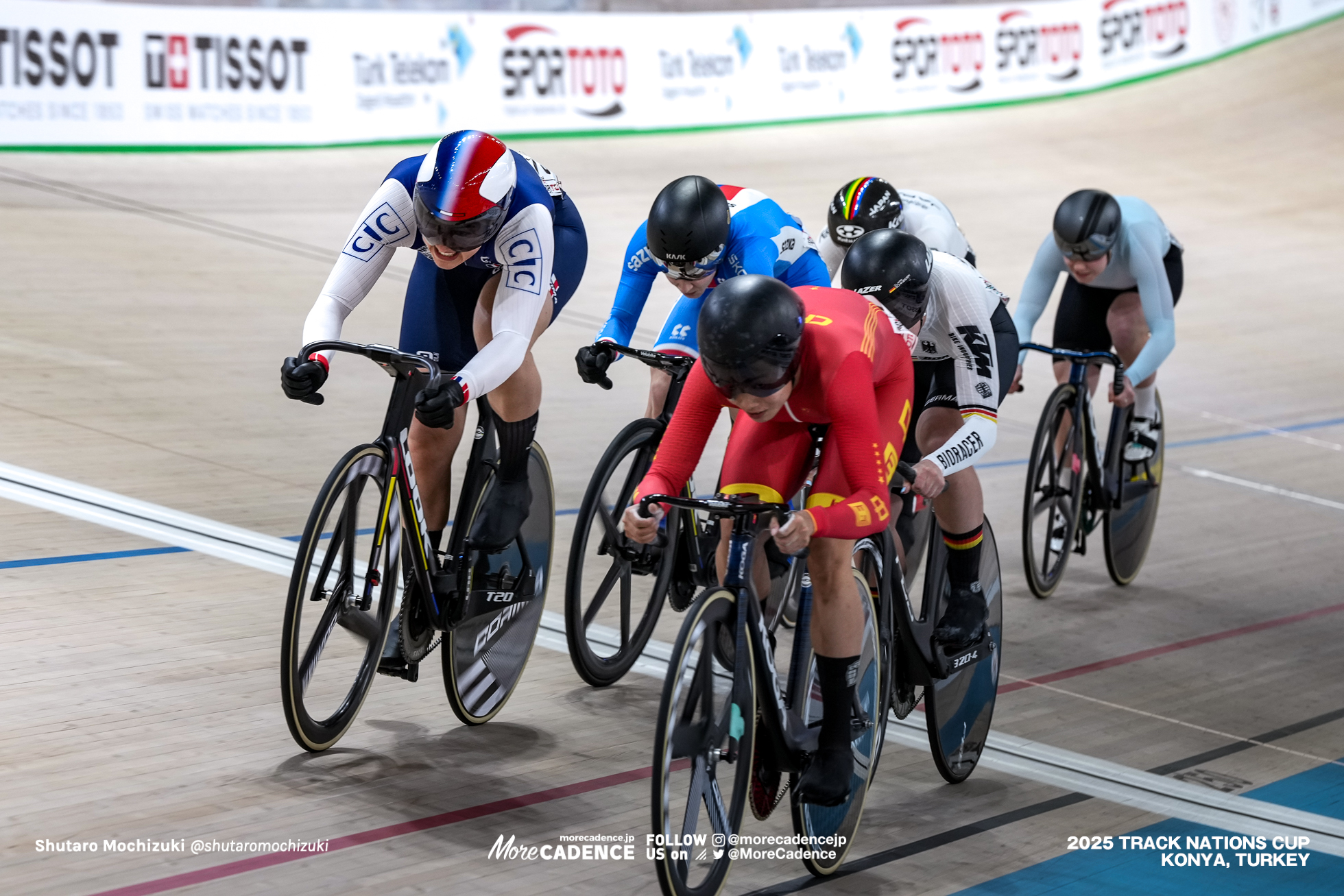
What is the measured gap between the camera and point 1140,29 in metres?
18.6

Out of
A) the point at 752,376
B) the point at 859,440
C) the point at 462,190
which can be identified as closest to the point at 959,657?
the point at 859,440

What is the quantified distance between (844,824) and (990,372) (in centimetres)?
118

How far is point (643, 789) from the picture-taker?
10.3 feet

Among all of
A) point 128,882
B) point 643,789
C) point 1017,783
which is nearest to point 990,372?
point 1017,783

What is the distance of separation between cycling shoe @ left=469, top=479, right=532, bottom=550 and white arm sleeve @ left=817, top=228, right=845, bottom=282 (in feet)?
4.69

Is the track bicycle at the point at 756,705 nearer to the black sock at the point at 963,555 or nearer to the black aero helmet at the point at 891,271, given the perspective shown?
the black sock at the point at 963,555

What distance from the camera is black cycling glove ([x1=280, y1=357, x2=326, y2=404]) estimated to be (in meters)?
2.88

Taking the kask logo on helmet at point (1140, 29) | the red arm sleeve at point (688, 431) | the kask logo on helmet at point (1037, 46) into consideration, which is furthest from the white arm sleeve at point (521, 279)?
the kask logo on helmet at point (1140, 29)

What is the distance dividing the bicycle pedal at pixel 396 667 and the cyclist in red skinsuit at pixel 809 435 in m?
0.88

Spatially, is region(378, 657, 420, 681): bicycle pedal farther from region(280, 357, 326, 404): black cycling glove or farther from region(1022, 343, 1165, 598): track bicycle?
region(1022, 343, 1165, 598): track bicycle

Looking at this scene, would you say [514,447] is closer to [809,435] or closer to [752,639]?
[809,435]

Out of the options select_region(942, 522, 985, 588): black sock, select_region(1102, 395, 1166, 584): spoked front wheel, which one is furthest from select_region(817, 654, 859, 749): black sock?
select_region(1102, 395, 1166, 584): spoked front wheel

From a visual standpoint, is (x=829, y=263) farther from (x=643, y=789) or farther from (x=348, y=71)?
(x=348, y=71)

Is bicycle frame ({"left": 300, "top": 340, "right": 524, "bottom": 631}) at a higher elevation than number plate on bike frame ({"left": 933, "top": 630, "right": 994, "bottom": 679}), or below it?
higher
